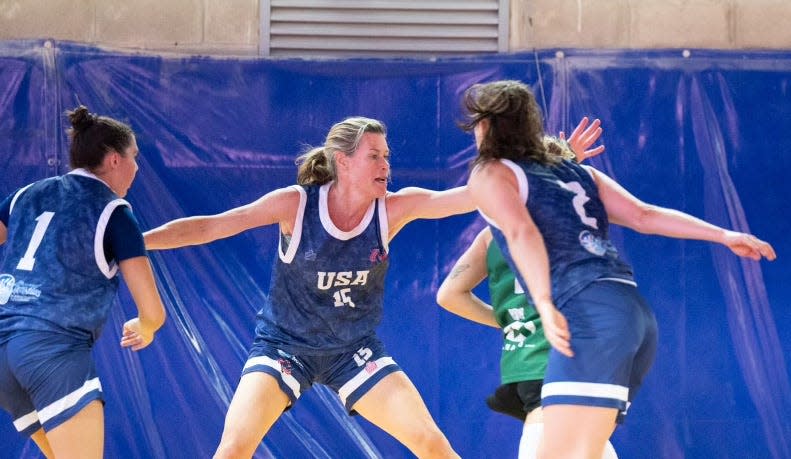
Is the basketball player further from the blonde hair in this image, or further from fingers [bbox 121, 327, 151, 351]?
the blonde hair

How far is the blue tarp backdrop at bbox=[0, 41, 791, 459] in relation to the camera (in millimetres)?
5359

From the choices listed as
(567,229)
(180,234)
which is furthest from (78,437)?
(567,229)

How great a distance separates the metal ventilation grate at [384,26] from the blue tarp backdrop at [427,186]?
341 millimetres

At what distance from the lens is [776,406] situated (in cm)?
532

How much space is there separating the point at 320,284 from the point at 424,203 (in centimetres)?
50

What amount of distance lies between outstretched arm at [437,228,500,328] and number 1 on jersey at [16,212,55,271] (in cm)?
135

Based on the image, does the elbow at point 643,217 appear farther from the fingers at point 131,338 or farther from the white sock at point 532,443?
the fingers at point 131,338

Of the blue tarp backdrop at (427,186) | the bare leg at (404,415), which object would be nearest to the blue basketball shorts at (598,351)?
the bare leg at (404,415)

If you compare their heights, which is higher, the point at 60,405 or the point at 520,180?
the point at 520,180

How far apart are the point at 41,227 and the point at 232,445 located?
3.08 ft

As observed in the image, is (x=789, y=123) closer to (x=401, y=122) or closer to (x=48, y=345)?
(x=401, y=122)

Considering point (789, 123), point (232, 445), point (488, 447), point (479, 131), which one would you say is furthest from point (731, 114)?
point (232, 445)

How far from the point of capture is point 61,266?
349 cm

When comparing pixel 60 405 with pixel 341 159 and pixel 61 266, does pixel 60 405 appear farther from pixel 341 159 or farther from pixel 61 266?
pixel 341 159
